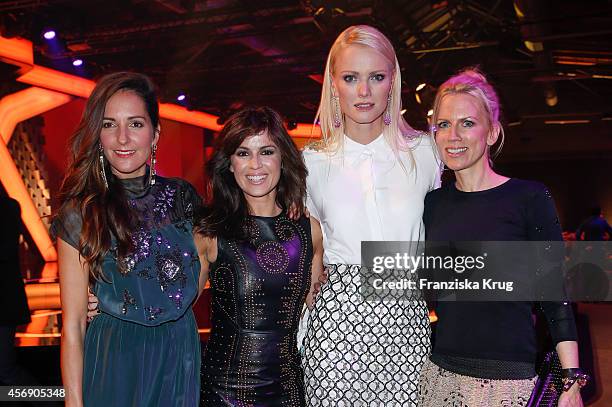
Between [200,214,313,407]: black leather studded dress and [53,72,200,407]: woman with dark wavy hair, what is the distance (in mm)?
91

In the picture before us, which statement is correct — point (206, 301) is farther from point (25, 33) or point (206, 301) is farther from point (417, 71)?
point (417, 71)

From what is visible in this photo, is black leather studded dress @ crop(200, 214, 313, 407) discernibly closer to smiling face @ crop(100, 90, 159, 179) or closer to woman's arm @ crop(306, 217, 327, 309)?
woman's arm @ crop(306, 217, 327, 309)

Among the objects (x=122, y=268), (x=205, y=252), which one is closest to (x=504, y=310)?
(x=205, y=252)

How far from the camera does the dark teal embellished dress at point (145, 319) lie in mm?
1864

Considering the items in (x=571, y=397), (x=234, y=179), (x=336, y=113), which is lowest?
(x=571, y=397)

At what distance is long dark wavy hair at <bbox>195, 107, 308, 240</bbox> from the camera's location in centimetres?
211

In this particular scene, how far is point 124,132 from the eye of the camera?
1932 millimetres

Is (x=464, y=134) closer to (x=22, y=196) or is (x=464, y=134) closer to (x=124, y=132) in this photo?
(x=124, y=132)

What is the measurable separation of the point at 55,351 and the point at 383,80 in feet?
9.68

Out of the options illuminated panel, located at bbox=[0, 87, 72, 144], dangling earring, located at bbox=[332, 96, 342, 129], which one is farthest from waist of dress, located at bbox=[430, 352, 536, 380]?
illuminated panel, located at bbox=[0, 87, 72, 144]

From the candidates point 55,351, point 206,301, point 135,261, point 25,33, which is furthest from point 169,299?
point 25,33

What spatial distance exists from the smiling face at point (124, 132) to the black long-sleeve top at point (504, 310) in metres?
1.01

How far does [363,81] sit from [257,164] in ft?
1.46

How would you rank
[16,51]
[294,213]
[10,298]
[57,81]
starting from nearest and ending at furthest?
[294,213] → [10,298] → [16,51] → [57,81]
